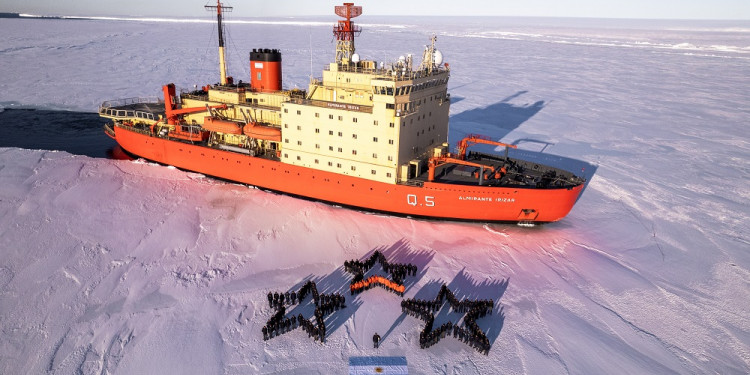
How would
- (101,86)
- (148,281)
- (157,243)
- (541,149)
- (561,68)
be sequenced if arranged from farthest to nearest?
(561,68) → (101,86) → (541,149) → (157,243) → (148,281)

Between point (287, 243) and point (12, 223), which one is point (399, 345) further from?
point (12, 223)

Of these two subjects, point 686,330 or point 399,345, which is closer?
point 399,345

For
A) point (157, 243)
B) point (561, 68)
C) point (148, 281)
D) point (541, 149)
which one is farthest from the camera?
point (561, 68)

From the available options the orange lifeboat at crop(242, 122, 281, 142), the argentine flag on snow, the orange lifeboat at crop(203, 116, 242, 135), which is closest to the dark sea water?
the orange lifeboat at crop(203, 116, 242, 135)

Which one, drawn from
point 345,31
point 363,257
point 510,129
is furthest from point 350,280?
point 510,129

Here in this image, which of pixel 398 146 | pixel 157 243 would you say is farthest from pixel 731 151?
pixel 157 243

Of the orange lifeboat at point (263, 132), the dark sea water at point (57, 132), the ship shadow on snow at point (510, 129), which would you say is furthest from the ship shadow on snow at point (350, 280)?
the dark sea water at point (57, 132)

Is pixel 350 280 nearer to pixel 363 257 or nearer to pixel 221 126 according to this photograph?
pixel 363 257

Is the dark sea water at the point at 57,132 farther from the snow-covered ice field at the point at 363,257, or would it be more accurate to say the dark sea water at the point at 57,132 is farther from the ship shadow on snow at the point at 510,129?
the ship shadow on snow at the point at 510,129
